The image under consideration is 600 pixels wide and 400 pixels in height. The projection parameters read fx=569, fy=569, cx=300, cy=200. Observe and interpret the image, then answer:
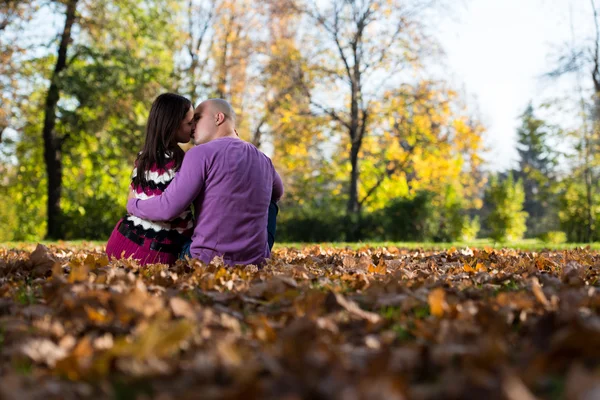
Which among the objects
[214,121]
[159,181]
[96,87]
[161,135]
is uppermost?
[96,87]

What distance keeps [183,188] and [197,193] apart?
104mm

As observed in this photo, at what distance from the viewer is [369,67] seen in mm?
18250

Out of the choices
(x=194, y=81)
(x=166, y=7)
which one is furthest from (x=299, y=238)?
(x=166, y=7)

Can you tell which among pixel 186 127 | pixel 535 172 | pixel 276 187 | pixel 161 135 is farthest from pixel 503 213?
pixel 161 135

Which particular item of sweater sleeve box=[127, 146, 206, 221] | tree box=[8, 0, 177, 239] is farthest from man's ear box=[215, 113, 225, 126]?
tree box=[8, 0, 177, 239]

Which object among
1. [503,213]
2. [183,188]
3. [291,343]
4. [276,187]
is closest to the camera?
[291,343]

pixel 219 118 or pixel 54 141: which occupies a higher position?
pixel 54 141

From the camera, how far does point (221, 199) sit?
12.7 feet

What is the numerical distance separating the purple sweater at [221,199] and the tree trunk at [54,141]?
575 inches

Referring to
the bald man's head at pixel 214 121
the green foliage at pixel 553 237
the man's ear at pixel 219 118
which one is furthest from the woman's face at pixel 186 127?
the green foliage at pixel 553 237

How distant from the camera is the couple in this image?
12.7ft

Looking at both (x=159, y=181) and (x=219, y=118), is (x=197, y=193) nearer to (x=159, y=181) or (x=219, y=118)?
(x=159, y=181)

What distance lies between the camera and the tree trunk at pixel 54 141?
17156mm

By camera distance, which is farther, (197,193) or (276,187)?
(276,187)
